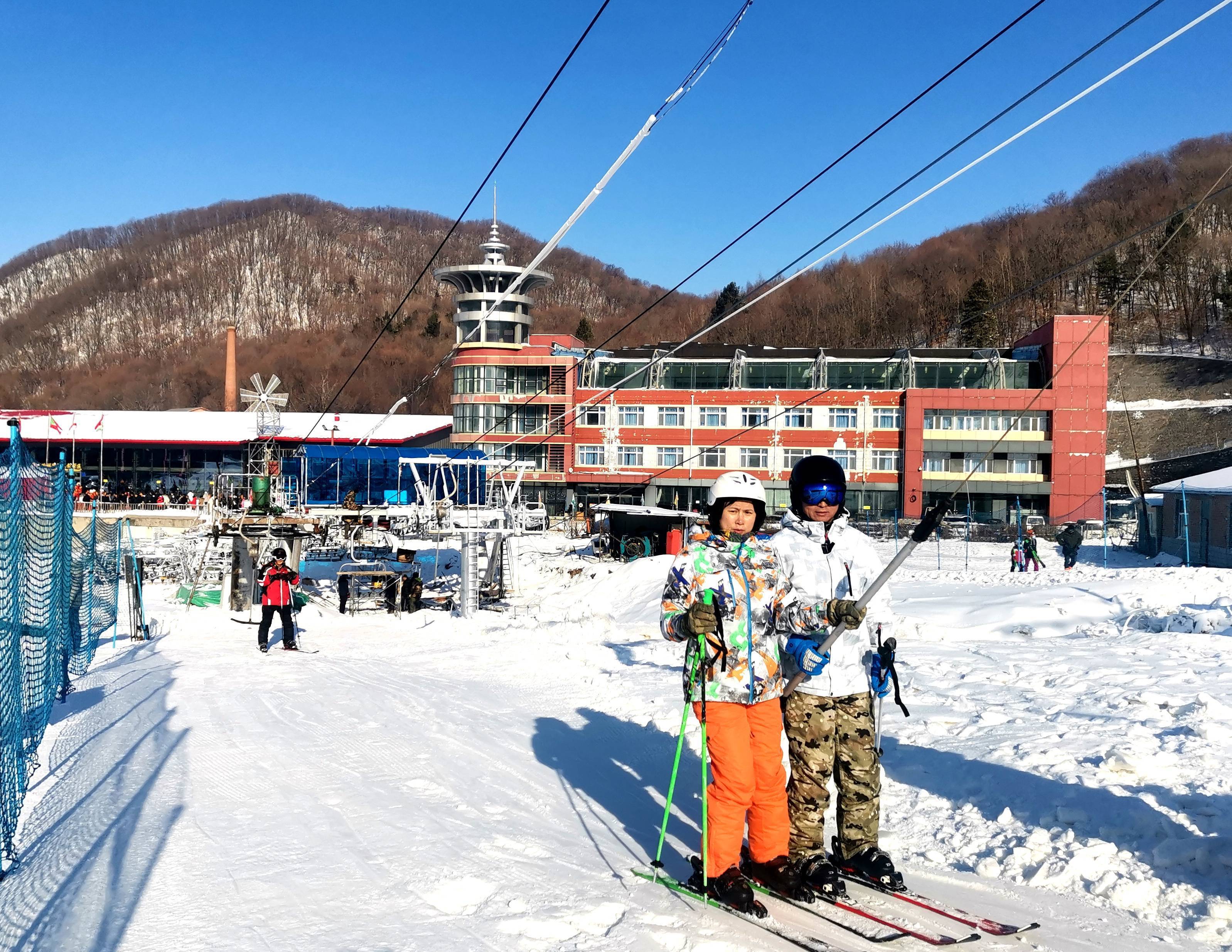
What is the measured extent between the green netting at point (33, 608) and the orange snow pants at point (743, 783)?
388cm

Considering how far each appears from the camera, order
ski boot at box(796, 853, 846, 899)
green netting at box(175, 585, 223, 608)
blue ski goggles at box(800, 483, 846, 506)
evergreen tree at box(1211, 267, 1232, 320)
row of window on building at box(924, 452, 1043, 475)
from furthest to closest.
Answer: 1. evergreen tree at box(1211, 267, 1232, 320)
2. row of window on building at box(924, 452, 1043, 475)
3. green netting at box(175, 585, 223, 608)
4. blue ski goggles at box(800, 483, 846, 506)
5. ski boot at box(796, 853, 846, 899)

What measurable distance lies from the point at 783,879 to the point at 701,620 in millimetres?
1242

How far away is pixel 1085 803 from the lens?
18.6 ft

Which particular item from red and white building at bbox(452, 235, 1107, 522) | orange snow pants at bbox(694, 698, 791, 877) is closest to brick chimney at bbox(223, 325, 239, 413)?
red and white building at bbox(452, 235, 1107, 522)

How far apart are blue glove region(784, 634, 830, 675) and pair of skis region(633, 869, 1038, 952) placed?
1021 mm

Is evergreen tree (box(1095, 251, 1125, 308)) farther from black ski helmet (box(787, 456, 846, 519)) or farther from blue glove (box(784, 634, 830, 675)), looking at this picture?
blue glove (box(784, 634, 830, 675))

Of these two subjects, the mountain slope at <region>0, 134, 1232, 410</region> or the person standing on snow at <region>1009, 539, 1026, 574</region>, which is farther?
the mountain slope at <region>0, 134, 1232, 410</region>

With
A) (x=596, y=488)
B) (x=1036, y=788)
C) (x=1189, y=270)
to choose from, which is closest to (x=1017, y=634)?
(x=1036, y=788)

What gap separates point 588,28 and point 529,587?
23.8 metres

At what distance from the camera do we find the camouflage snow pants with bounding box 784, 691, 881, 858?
15.5 feet

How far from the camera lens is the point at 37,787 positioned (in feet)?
22.2

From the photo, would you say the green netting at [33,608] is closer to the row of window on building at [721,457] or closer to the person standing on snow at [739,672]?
the person standing on snow at [739,672]

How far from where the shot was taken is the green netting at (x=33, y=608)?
641 centimetres

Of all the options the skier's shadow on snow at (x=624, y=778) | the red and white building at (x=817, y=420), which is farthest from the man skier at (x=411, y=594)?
the red and white building at (x=817, y=420)
